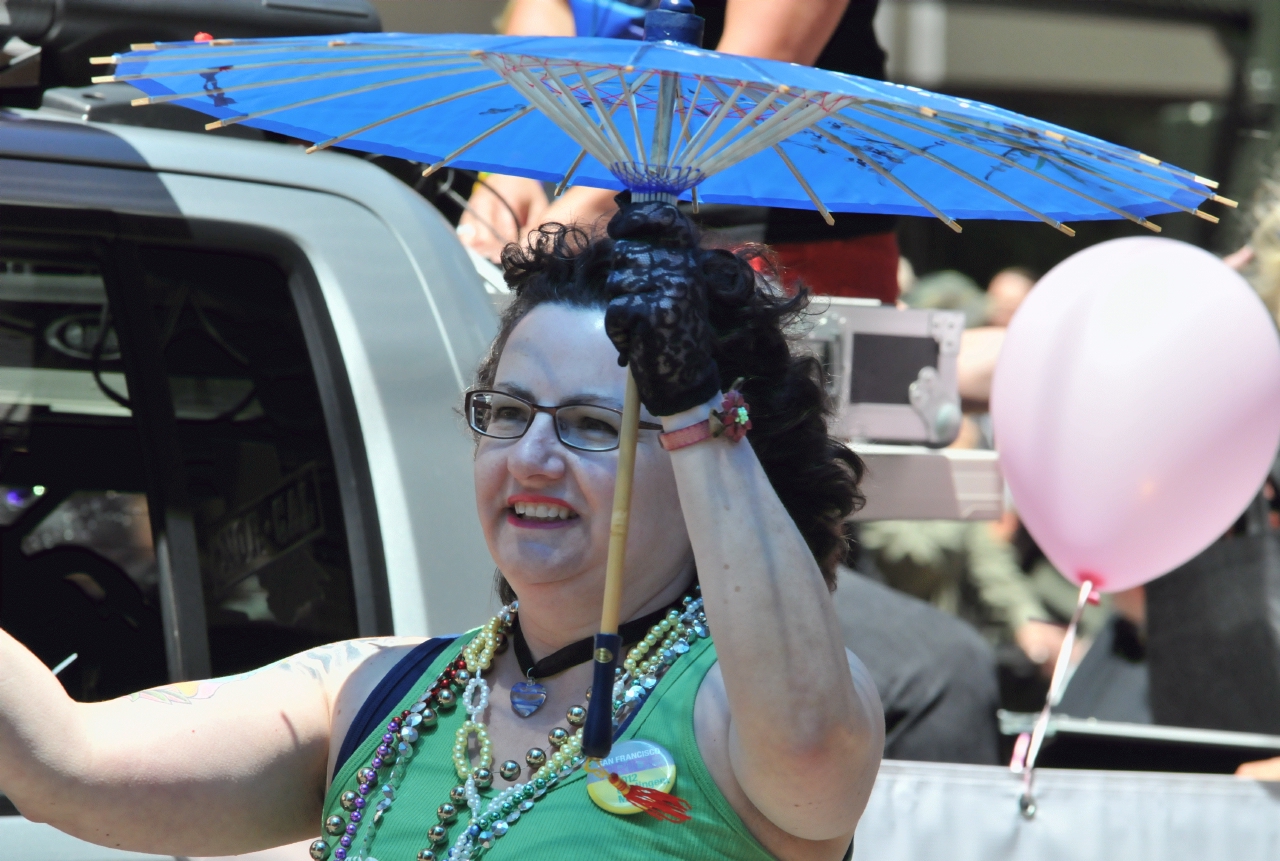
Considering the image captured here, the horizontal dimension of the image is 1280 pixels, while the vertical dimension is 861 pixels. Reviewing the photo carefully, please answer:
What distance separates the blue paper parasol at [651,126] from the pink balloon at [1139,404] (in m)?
1.25

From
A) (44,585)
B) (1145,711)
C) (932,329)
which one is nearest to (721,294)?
(44,585)

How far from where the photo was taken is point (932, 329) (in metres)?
3.22

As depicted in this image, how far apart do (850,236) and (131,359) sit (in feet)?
5.68

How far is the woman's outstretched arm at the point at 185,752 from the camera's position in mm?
1620

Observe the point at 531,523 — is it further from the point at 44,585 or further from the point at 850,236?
the point at 850,236

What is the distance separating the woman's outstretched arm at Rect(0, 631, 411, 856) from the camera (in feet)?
5.32

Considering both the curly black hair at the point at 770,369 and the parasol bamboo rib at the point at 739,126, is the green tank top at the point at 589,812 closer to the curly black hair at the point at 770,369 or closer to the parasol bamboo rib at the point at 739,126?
the curly black hair at the point at 770,369

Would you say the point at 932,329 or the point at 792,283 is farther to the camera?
the point at 932,329

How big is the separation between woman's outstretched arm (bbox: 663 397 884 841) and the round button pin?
15 cm

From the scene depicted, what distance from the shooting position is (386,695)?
1.83 m

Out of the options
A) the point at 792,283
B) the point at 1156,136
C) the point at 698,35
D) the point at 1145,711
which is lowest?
the point at 1145,711

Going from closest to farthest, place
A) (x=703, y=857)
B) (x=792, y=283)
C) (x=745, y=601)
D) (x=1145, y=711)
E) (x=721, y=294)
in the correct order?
(x=745, y=601), (x=703, y=857), (x=721, y=294), (x=792, y=283), (x=1145, y=711)

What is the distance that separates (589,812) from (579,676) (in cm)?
19

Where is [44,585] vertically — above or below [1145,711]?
above
